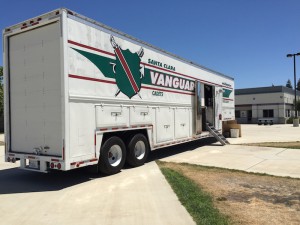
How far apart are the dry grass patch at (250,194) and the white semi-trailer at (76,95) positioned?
84.5 inches

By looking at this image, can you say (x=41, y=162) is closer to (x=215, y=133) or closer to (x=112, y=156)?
(x=112, y=156)

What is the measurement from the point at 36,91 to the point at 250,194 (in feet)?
18.2

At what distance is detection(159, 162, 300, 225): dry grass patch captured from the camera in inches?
207

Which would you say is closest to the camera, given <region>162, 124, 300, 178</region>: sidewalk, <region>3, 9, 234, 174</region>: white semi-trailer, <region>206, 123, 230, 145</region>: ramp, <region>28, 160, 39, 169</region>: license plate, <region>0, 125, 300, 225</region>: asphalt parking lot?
<region>0, 125, 300, 225</region>: asphalt parking lot

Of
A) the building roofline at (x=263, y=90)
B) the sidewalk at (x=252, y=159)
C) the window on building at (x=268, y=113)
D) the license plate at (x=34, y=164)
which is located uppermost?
the building roofline at (x=263, y=90)

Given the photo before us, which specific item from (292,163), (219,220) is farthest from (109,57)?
(292,163)

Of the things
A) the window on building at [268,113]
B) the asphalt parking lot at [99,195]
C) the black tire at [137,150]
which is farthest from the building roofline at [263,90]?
the black tire at [137,150]

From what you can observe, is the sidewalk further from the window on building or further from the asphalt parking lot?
the window on building

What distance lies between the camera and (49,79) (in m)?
7.66

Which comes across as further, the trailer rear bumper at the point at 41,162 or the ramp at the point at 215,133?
the ramp at the point at 215,133

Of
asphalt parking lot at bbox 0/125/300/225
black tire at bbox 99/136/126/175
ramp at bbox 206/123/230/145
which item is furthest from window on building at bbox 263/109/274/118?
black tire at bbox 99/136/126/175

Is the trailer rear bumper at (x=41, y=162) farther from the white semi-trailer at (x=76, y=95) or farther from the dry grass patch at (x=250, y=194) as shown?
the dry grass patch at (x=250, y=194)

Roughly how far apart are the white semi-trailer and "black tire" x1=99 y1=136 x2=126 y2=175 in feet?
0.09

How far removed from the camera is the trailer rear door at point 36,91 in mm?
7504
